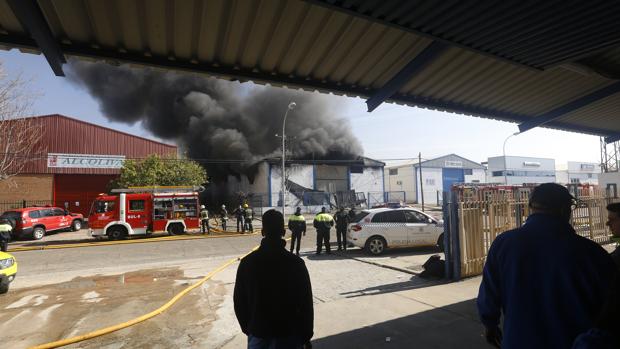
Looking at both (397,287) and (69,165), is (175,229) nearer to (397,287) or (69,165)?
(397,287)

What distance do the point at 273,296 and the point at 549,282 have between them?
160 centimetres

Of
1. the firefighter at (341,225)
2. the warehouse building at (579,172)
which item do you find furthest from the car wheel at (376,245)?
the warehouse building at (579,172)

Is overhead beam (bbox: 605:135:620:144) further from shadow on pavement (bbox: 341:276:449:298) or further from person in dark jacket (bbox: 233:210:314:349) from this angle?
person in dark jacket (bbox: 233:210:314:349)

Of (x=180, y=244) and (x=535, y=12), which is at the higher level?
(x=535, y=12)

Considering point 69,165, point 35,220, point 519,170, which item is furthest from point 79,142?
point 519,170

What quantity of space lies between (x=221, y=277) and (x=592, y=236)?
9702 mm

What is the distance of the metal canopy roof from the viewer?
2.82 metres

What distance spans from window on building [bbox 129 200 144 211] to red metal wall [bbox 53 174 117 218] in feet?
43.8

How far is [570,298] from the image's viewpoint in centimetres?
199

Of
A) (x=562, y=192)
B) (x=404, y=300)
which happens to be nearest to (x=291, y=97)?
(x=404, y=300)

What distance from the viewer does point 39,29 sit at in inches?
104

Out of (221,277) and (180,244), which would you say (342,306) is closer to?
(221,277)

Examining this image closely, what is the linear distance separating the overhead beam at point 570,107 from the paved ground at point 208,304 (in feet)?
9.53

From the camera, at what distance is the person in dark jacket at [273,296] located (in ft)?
8.02
